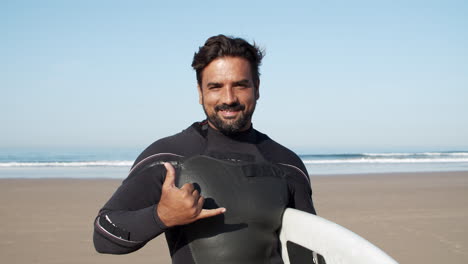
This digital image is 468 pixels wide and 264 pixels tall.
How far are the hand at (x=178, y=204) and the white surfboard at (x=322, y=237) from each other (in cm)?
50

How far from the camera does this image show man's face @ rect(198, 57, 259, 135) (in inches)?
81.3

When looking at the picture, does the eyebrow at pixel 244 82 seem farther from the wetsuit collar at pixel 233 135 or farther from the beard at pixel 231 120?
the wetsuit collar at pixel 233 135

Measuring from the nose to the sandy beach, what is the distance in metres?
3.59

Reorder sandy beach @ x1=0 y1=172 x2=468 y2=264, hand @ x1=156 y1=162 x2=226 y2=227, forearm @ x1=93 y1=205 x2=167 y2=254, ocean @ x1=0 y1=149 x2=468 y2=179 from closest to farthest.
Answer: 1. hand @ x1=156 y1=162 x2=226 y2=227
2. forearm @ x1=93 y1=205 x2=167 y2=254
3. sandy beach @ x1=0 y1=172 x2=468 y2=264
4. ocean @ x1=0 y1=149 x2=468 y2=179

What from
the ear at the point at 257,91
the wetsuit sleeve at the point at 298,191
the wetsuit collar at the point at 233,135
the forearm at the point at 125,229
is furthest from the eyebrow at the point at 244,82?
the forearm at the point at 125,229

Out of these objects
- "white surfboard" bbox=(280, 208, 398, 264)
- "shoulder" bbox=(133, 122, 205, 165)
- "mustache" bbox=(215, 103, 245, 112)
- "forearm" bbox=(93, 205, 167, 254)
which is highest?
"mustache" bbox=(215, 103, 245, 112)

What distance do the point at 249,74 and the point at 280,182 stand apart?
514 mm

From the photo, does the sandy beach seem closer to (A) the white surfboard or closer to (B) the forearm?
(A) the white surfboard

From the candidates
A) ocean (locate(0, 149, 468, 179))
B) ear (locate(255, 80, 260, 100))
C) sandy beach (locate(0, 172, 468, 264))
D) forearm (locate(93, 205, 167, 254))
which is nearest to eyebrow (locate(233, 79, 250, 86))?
ear (locate(255, 80, 260, 100))

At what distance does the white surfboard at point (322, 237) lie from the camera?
1.82 meters

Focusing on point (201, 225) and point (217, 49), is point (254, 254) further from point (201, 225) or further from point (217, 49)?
point (217, 49)

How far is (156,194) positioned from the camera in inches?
76.5

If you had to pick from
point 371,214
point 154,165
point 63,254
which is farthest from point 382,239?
point 154,165

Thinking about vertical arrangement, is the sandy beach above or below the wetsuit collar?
below
